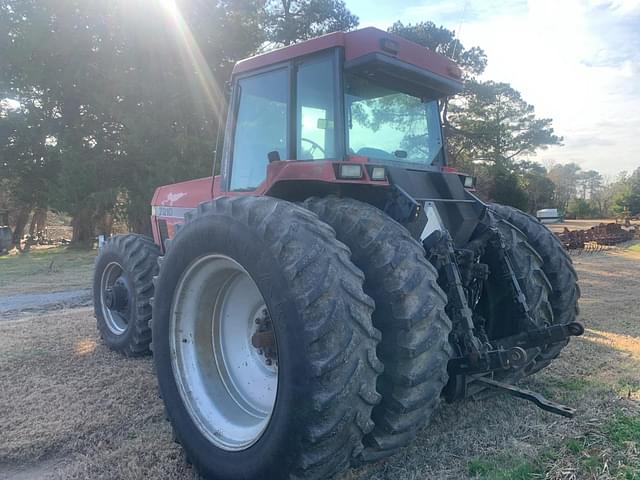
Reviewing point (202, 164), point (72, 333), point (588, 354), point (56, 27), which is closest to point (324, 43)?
point (588, 354)

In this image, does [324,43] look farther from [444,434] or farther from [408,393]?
[444,434]

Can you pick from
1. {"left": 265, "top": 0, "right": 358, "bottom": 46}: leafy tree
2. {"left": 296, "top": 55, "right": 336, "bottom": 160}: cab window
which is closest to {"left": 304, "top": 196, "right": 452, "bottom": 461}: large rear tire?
{"left": 296, "top": 55, "right": 336, "bottom": 160}: cab window

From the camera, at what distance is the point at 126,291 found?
5.00 meters

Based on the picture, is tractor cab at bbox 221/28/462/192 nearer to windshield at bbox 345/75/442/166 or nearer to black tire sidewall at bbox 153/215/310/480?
windshield at bbox 345/75/442/166

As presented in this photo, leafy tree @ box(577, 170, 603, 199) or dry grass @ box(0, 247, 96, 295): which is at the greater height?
leafy tree @ box(577, 170, 603, 199)

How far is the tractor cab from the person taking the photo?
3.18m

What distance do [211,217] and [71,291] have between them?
9052 millimetres

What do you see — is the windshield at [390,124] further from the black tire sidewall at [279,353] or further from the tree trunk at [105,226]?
the tree trunk at [105,226]

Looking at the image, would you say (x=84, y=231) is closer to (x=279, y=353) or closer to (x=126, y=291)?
(x=126, y=291)

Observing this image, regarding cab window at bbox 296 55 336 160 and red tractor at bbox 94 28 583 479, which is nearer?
red tractor at bbox 94 28 583 479

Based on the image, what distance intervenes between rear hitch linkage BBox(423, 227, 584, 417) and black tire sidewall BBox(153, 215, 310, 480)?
100 cm

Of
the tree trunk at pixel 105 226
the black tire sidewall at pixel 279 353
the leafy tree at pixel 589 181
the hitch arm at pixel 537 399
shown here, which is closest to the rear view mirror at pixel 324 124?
the black tire sidewall at pixel 279 353

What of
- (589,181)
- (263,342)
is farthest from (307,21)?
(589,181)

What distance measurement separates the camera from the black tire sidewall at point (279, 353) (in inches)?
85.8
